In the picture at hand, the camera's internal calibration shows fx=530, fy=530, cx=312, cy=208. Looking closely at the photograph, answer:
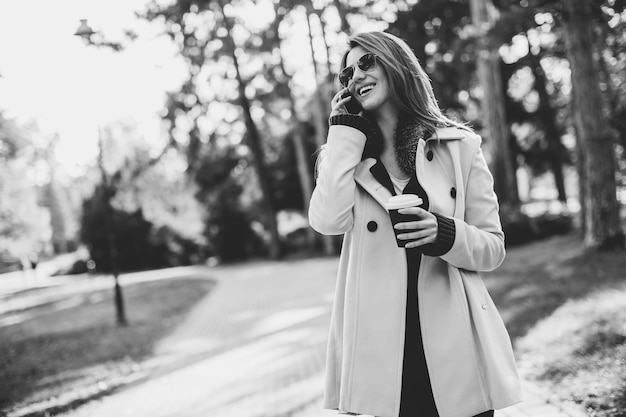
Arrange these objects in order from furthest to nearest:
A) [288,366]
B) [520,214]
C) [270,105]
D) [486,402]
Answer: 1. [270,105]
2. [520,214]
3. [288,366]
4. [486,402]

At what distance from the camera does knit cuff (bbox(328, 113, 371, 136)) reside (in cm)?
197

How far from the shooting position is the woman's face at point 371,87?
199 cm

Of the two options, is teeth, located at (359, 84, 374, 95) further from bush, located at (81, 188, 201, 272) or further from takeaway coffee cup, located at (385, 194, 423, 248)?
bush, located at (81, 188, 201, 272)

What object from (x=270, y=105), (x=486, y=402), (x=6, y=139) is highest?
(x=270, y=105)

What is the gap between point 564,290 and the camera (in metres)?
8.20

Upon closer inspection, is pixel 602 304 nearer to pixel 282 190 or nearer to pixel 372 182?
pixel 372 182

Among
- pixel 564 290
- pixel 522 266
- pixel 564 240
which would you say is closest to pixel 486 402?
pixel 564 290

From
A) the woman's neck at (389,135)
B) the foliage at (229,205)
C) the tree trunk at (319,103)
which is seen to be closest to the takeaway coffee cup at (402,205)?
the woman's neck at (389,135)

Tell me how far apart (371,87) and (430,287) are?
2.53 feet

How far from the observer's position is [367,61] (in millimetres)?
1997

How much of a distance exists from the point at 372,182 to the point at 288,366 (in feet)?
16.7

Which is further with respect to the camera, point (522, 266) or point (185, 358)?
point (522, 266)

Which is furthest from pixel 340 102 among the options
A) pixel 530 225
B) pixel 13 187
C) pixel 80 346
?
pixel 530 225

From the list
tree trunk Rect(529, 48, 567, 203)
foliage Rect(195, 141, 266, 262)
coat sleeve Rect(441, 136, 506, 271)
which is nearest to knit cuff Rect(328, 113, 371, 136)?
coat sleeve Rect(441, 136, 506, 271)
